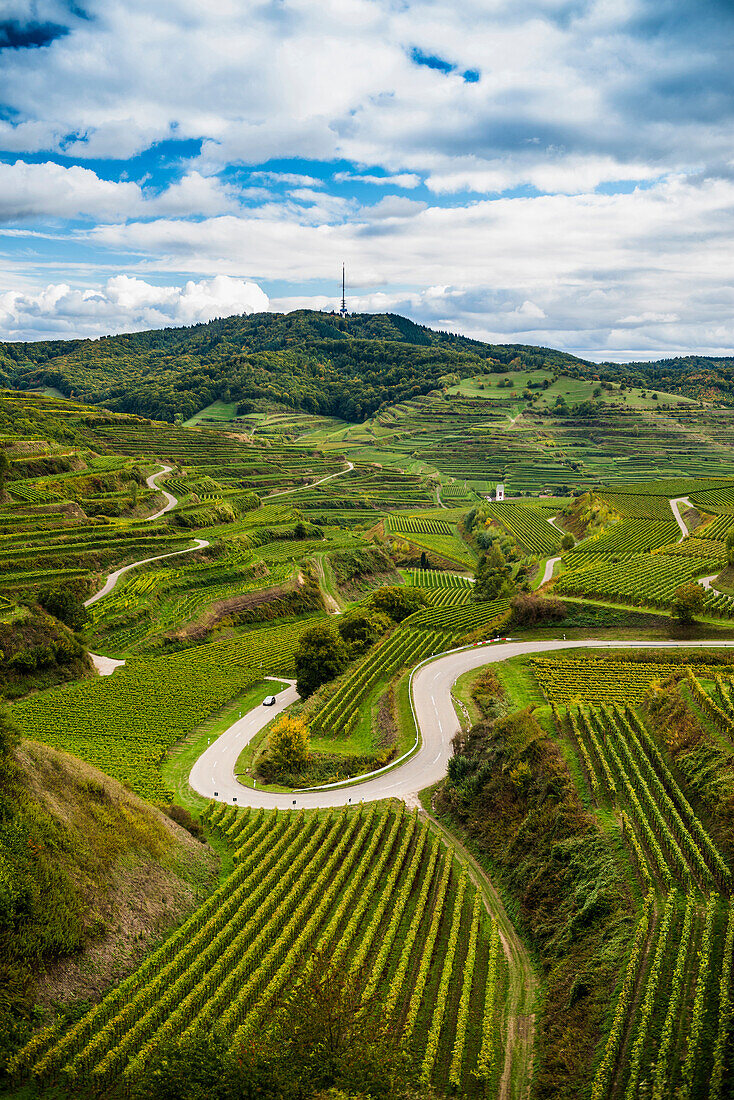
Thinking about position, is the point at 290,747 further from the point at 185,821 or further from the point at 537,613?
the point at 537,613

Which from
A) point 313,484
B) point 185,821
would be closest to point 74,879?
point 185,821

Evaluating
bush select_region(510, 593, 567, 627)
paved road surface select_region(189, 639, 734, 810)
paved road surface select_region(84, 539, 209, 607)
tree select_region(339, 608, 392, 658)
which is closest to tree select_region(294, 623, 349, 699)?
paved road surface select_region(189, 639, 734, 810)

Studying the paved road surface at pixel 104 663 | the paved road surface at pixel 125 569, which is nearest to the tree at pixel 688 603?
the paved road surface at pixel 104 663

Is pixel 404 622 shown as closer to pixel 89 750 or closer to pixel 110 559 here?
pixel 89 750

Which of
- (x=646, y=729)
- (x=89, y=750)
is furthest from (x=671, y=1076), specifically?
(x=89, y=750)

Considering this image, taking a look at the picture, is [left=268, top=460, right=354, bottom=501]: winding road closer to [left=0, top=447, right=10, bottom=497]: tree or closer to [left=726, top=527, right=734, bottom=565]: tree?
[left=0, top=447, right=10, bottom=497]: tree

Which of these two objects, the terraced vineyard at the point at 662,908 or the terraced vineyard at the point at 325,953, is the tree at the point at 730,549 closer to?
the terraced vineyard at the point at 662,908
